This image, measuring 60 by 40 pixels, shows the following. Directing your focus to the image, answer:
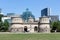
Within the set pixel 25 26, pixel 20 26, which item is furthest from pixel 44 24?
pixel 20 26

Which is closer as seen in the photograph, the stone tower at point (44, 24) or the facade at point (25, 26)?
the stone tower at point (44, 24)

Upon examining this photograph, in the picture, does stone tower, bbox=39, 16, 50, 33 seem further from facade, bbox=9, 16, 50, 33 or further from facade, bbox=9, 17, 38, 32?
facade, bbox=9, 17, 38, 32

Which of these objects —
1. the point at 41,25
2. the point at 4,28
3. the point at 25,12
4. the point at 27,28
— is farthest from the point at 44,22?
the point at 25,12

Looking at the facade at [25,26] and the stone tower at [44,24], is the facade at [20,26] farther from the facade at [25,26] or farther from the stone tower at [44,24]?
the stone tower at [44,24]

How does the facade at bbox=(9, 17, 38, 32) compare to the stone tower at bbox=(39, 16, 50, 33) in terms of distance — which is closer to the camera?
the stone tower at bbox=(39, 16, 50, 33)

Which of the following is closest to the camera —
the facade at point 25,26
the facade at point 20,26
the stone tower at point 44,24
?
the stone tower at point 44,24

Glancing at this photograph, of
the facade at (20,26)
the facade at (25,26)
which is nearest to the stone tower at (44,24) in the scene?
the facade at (25,26)

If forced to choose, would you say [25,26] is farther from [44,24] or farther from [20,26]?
[44,24]

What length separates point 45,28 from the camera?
314ft

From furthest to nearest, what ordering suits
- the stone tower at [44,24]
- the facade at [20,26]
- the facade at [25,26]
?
1. the facade at [20,26]
2. the facade at [25,26]
3. the stone tower at [44,24]

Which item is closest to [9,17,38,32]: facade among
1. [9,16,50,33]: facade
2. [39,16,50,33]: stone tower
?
[9,16,50,33]: facade

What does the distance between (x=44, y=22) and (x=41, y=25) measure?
1879 millimetres

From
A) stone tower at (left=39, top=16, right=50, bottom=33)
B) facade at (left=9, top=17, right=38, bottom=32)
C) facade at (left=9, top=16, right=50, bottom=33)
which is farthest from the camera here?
facade at (left=9, top=17, right=38, bottom=32)

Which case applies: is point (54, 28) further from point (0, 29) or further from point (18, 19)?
point (0, 29)
